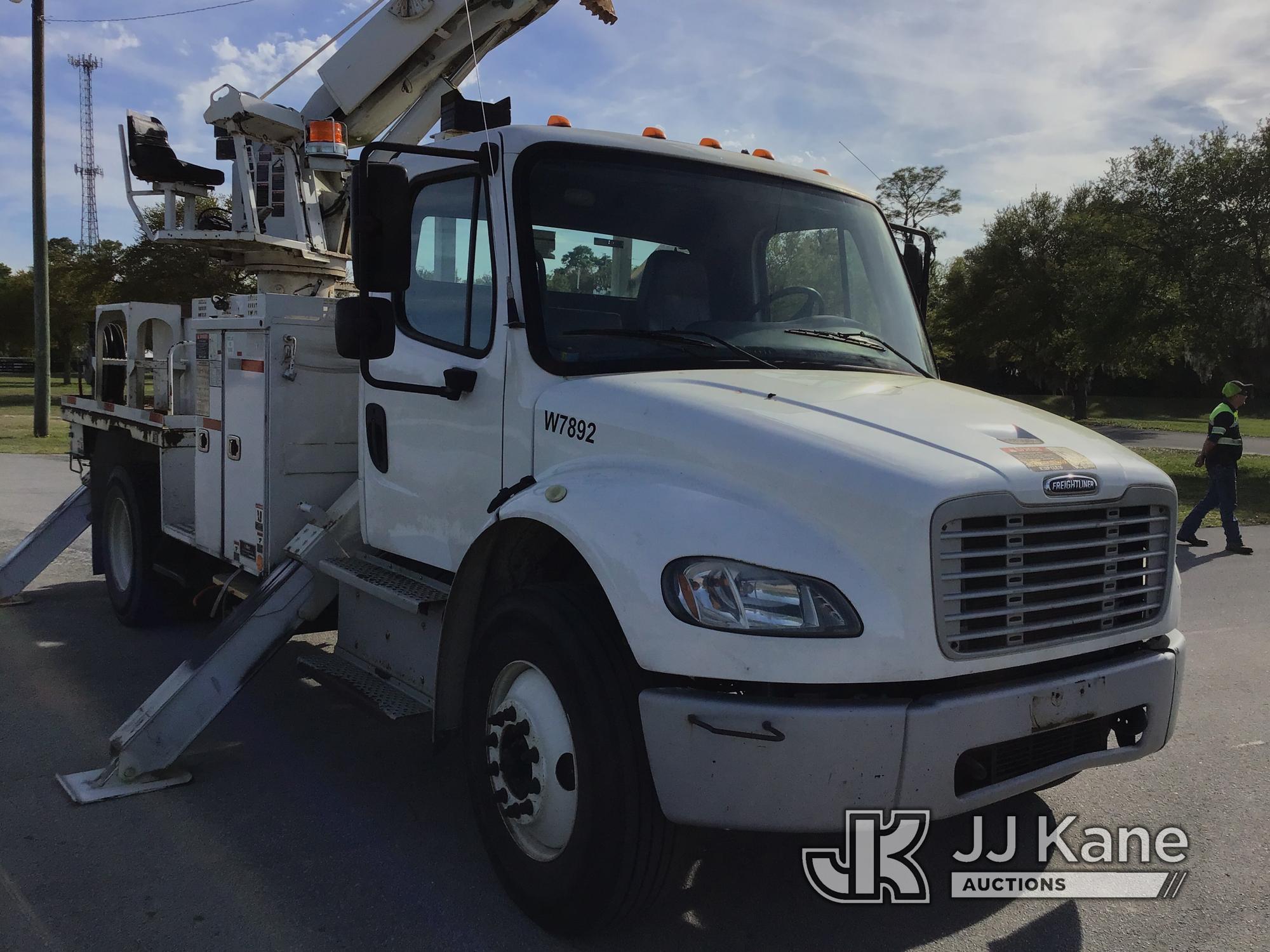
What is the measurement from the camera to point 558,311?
148 inches

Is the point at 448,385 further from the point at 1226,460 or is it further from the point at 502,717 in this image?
the point at 1226,460

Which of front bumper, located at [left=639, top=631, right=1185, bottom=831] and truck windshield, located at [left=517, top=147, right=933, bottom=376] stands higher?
truck windshield, located at [left=517, top=147, right=933, bottom=376]

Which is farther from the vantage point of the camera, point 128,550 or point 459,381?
point 128,550

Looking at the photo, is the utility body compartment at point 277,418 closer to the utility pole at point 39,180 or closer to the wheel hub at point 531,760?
the wheel hub at point 531,760

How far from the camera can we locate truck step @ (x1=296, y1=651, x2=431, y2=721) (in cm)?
423

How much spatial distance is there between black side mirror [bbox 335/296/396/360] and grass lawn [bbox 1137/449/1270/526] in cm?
988

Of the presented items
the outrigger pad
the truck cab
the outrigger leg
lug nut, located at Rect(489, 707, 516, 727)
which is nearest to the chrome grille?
the truck cab

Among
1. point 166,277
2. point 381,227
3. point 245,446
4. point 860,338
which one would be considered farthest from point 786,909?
point 166,277

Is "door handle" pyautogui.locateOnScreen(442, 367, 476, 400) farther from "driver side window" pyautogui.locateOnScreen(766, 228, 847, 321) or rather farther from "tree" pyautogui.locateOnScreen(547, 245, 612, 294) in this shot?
"driver side window" pyautogui.locateOnScreen(766, 228, 847, 321)

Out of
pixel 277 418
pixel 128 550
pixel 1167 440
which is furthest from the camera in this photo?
pixel 1167 440

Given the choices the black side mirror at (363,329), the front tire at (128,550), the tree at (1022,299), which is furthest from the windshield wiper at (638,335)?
the tree at (1022,299)

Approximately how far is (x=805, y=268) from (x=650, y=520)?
1697 mm

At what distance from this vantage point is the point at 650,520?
9.74 ft

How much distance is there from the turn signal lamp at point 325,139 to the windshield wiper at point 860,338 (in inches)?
188
